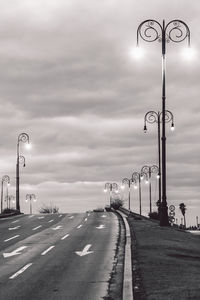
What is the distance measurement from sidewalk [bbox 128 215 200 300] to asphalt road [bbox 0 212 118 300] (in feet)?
3.07

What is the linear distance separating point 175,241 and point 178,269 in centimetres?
1045

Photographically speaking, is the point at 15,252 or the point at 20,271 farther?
the point at 15,252

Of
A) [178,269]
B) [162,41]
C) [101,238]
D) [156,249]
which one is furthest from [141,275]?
[162,41]

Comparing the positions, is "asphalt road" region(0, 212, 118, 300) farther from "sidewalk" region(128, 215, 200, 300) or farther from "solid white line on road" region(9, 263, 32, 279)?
"sidewalk" region(128, 215, 200, 300)

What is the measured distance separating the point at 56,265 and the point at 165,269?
432 centimetres

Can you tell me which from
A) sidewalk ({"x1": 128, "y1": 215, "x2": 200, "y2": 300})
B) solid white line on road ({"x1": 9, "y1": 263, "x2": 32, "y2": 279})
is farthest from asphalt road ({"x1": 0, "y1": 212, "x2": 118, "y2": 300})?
sidewalk ({"x1": 128, "y1": 215, "x2": 200, "y2": 300})

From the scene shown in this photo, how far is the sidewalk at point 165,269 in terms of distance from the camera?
1177 cm

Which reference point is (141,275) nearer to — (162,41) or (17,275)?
(17,275)

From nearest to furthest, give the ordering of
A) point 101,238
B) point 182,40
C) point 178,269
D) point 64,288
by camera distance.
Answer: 1. point 64,288
2. point 178,269
3. point 101,238
4. point 182,40

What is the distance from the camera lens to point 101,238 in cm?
2914

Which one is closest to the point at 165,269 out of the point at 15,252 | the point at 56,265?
the point at 56,265

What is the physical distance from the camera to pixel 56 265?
18.6m

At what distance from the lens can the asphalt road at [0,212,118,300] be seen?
43.9ft

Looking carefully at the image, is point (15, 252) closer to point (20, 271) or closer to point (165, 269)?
point (20, 271)
